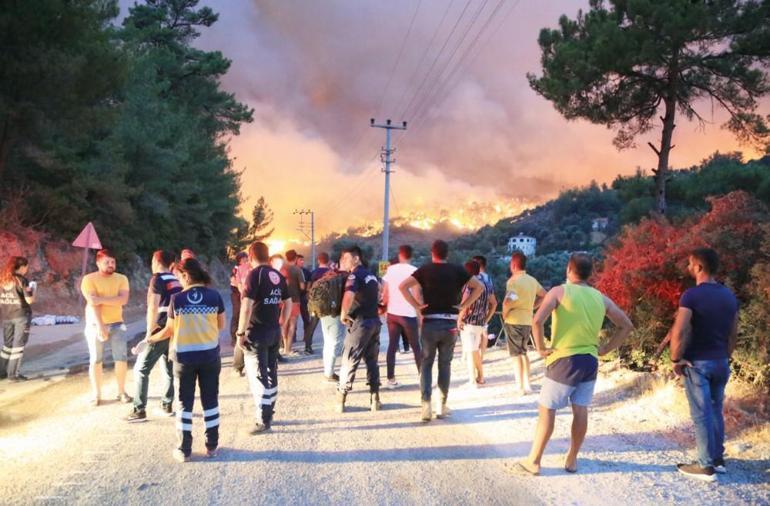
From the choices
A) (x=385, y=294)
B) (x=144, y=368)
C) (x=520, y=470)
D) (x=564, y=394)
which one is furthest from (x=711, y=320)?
(x=144, y=368)

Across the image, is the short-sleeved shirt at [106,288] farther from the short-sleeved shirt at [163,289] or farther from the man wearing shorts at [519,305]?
the man wearing shorts at [519,305]

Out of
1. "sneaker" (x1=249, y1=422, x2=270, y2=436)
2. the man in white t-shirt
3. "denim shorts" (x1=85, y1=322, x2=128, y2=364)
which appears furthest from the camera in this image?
the man in white t-shirt

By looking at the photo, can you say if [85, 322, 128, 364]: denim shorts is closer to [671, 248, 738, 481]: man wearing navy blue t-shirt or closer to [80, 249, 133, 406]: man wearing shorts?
[80, 249, 133, 406]: man wearing shorts

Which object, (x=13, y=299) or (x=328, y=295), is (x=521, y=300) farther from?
(x=13, y=299)

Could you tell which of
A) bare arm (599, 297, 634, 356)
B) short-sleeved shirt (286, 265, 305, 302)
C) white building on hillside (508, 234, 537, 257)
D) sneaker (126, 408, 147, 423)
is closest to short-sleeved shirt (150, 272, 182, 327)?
sneaker (126, 408, 147, 423)

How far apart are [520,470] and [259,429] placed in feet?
8.78

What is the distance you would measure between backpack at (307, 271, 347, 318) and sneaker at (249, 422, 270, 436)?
210cm

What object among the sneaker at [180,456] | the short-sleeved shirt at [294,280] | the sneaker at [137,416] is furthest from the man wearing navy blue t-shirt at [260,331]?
the short-sleeved shirt at [294,280]

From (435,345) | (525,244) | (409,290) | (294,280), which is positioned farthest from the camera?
(525,244)

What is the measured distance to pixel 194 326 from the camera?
4.92 meters

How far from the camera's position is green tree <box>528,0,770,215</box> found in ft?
46.9

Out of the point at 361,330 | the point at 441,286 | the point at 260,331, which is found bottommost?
the point at 361,330

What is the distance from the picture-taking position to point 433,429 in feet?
19.1

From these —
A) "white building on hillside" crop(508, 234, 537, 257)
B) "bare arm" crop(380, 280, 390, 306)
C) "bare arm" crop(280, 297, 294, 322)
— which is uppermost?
"white building on hillside" crop(508, 234, 537, 257)
